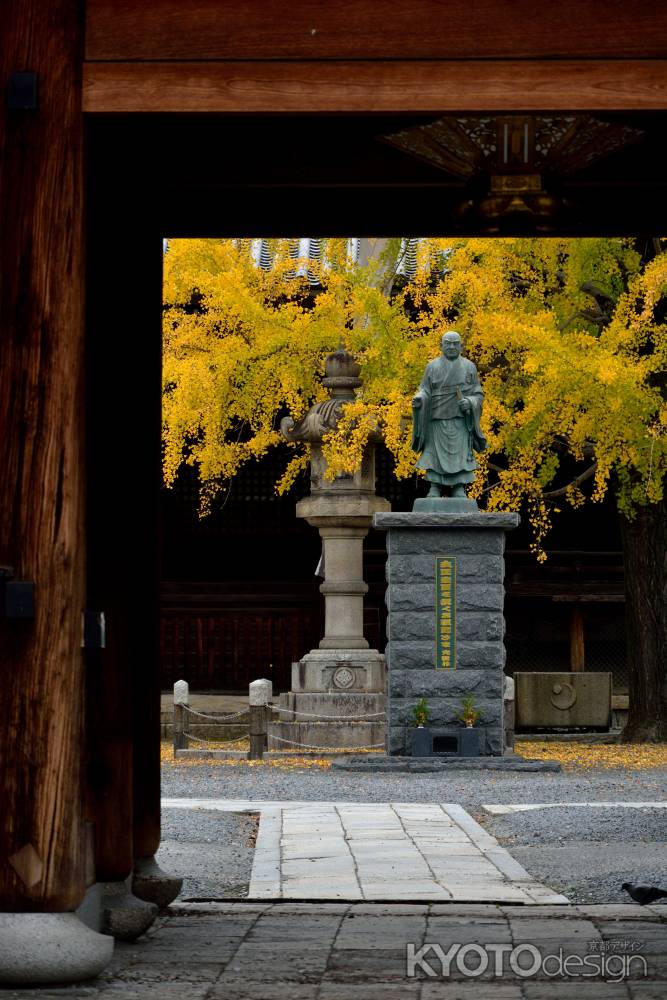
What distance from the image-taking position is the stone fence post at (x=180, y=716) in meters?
20.0

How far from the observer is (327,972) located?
6.33 meters

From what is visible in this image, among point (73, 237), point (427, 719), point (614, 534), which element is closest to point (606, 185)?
point (73, 237)

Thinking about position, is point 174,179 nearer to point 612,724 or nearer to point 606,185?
point 606,185

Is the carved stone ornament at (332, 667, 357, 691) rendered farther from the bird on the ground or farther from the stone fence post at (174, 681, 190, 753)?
the bird on the ground

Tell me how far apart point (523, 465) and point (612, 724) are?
5610 millimetres

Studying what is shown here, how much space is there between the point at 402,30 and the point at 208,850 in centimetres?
685

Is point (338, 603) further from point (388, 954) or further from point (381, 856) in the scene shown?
point (388, 954)

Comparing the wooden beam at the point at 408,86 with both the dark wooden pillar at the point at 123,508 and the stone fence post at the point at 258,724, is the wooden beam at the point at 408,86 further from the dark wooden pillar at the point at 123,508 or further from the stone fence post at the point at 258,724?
the stone fence post at the point at 258,724

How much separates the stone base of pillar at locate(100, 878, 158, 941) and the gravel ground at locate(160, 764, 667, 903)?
2107 mm

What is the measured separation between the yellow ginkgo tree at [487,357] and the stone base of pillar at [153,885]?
A: 10.3 m

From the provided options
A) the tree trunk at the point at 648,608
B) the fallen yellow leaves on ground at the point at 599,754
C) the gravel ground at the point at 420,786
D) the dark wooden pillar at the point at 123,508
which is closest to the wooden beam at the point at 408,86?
the dark wooden pillar at the point at 123,508

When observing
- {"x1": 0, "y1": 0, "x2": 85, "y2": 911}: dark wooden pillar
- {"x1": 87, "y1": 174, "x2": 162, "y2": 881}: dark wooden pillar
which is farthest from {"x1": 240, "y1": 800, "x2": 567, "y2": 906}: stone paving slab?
{"x1": 0, "y1": 0, "x2": 85, "y2": 911}: dark wooden pillar

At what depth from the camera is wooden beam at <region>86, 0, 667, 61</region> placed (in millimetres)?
6008

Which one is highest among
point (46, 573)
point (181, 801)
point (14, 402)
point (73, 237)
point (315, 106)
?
point (315, 106)
